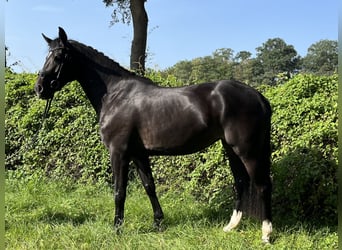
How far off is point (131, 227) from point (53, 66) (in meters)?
1.76

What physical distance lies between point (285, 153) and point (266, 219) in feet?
3.11

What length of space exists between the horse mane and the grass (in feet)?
5.18

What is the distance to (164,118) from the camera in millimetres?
3756

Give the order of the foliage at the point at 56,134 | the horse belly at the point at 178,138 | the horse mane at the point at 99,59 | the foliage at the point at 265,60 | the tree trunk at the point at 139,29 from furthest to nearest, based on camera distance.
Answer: the foliage at the point at 265,60, the tree trunk at the point at 139,29, the foliage at the point at 56,134, the horse mane at the point at 99,59, the horse belly at the point at 178,138

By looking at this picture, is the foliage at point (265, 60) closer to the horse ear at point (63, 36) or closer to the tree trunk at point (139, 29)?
the tree trunk at point (139, 29)

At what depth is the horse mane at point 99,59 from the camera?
4.04 meters

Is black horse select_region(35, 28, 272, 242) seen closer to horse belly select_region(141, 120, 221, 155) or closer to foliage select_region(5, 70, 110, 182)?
horse belly select_region(141, 120, 221, 155)

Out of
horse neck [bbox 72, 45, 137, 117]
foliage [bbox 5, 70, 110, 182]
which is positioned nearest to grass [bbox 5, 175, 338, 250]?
foliage [bbox 5, 70, 110, 182]

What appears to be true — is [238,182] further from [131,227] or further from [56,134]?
[56,134]

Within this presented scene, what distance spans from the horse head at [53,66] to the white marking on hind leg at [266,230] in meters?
2.37

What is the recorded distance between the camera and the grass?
358 centimetres

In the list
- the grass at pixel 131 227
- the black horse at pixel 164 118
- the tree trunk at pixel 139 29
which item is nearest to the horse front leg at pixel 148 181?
the black horse at pixel 164 118

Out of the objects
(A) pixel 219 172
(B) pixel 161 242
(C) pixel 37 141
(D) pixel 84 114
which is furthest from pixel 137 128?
(C) pixel 37 141

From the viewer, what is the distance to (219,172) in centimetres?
483
